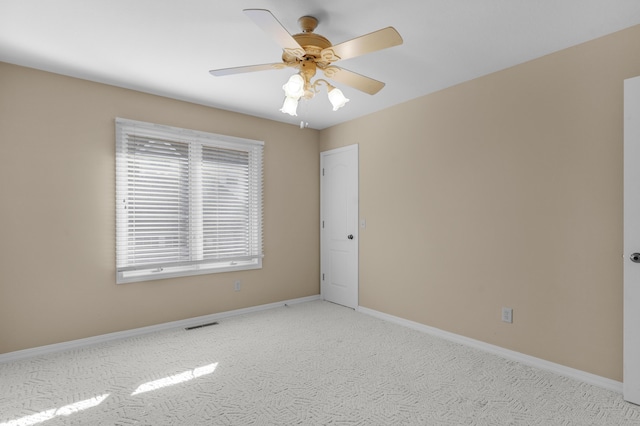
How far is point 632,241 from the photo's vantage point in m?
2.28

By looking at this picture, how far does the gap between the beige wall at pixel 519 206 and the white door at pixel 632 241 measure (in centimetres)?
14

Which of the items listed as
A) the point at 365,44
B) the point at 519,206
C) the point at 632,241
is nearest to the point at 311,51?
the point at 365,44

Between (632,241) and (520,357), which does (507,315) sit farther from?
(632,241)

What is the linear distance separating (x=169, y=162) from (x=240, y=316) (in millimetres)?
2016

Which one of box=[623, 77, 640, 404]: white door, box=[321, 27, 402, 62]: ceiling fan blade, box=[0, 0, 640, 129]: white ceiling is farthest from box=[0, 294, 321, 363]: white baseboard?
box=[623, 77, 640, 404]: white door

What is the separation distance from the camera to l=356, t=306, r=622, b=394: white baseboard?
8.20 ft

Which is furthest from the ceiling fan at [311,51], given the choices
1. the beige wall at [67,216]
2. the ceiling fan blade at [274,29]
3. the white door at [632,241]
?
the beige wall at [67,216]

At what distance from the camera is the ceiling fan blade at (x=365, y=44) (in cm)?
176

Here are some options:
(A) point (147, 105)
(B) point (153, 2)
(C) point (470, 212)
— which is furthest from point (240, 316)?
(B) point (153, 2)

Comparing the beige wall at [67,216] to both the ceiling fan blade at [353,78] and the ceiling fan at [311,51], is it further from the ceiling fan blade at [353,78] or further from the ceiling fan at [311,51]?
the ceiling fan blade at [353,78]

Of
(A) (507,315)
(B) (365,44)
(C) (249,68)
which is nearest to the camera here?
(B) (365,44)

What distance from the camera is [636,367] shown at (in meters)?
2.26

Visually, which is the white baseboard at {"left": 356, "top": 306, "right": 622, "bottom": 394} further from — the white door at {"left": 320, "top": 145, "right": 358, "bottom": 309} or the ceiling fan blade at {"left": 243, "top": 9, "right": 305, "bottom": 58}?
the ceiling fan blade at {"left": 243, "top": 9, "right": 305, "bottom": 58}

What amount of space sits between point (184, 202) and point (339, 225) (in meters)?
2.08
